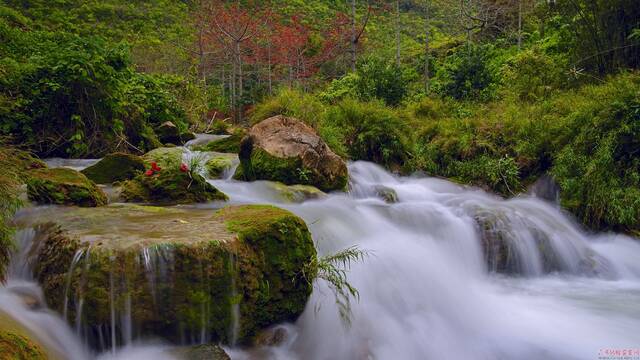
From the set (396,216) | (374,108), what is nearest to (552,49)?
(374,108)

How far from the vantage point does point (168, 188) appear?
6543 millimetres

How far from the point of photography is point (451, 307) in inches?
206

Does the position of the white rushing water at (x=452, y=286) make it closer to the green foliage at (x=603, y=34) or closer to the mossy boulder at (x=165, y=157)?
the mossy boulder at (x=165, y=157)

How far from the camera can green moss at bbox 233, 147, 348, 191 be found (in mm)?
8164

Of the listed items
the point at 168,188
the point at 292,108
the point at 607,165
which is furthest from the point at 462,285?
the point at 292,108

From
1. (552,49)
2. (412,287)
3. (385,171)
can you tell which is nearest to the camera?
(412,287)

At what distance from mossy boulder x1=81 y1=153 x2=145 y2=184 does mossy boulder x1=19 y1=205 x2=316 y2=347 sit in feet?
8.74

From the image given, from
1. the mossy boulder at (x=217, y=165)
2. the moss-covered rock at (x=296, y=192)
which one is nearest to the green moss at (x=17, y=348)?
the moss-covered rock at (x=296, y=192)

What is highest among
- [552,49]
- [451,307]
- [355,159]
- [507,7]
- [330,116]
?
[507,7]

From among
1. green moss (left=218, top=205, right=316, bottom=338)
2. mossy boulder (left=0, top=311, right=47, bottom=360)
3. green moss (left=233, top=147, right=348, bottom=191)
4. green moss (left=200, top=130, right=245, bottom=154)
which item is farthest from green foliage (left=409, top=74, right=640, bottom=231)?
mossy boulder (left=0, top=311, right=47, bottom=360)

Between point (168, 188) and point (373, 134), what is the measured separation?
5.69 metres

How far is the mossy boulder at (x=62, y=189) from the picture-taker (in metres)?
5.47

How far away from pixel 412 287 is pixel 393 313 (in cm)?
58

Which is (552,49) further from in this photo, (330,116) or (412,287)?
(412,287)
